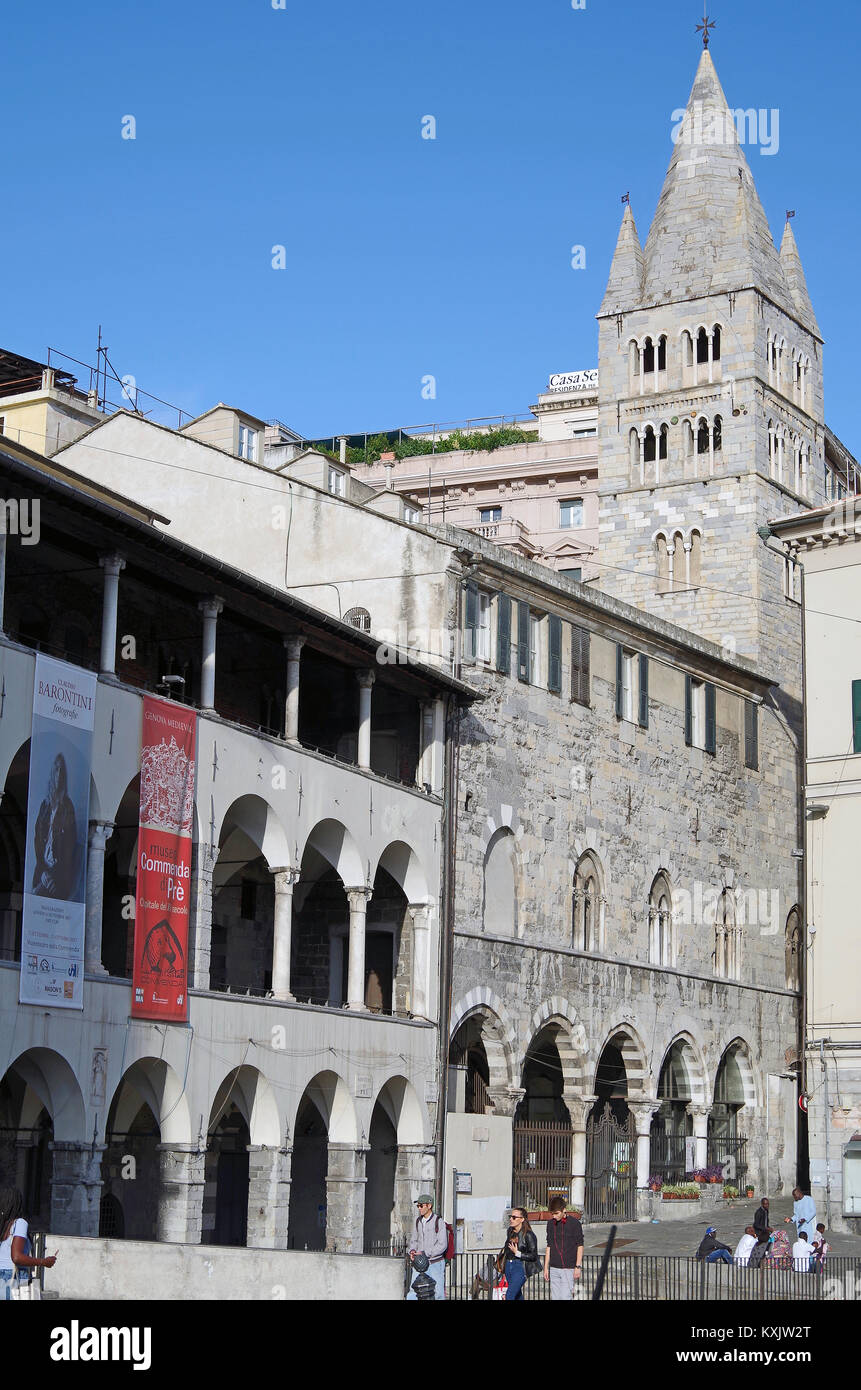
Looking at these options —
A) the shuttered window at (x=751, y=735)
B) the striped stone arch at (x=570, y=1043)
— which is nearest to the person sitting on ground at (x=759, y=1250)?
the striped stone arch at (x=570, y=1043)

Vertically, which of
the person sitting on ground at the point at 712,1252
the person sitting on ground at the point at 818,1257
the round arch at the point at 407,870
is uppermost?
the round arch at the point at 407,870

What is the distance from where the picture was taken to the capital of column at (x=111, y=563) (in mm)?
29578

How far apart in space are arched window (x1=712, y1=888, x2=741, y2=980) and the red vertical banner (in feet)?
66.8

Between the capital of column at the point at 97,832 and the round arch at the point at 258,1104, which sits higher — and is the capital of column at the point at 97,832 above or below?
above

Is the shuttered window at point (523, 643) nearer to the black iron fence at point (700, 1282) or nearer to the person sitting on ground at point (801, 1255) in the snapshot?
the person sitting on ground at point (801, 1255)

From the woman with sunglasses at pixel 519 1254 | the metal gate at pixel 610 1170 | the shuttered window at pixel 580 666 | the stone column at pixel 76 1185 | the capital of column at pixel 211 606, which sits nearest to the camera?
the woman with sunglasses at pixel 519 1254

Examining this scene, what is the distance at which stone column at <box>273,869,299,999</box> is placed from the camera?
32656mm

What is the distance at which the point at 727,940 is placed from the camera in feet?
Result: 157

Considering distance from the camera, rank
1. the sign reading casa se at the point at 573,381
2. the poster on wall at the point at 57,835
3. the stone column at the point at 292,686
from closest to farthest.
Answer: the poster on wall at the point at 57,835 < the stone column at the point at 292,686 < the sign reading casa se at the point at 573,381

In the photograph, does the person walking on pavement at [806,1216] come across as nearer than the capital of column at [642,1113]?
Yes

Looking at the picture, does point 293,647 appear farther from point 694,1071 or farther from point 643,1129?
point 694,1071

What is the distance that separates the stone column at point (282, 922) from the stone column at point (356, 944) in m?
1.73

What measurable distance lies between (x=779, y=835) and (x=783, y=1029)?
199 inches
